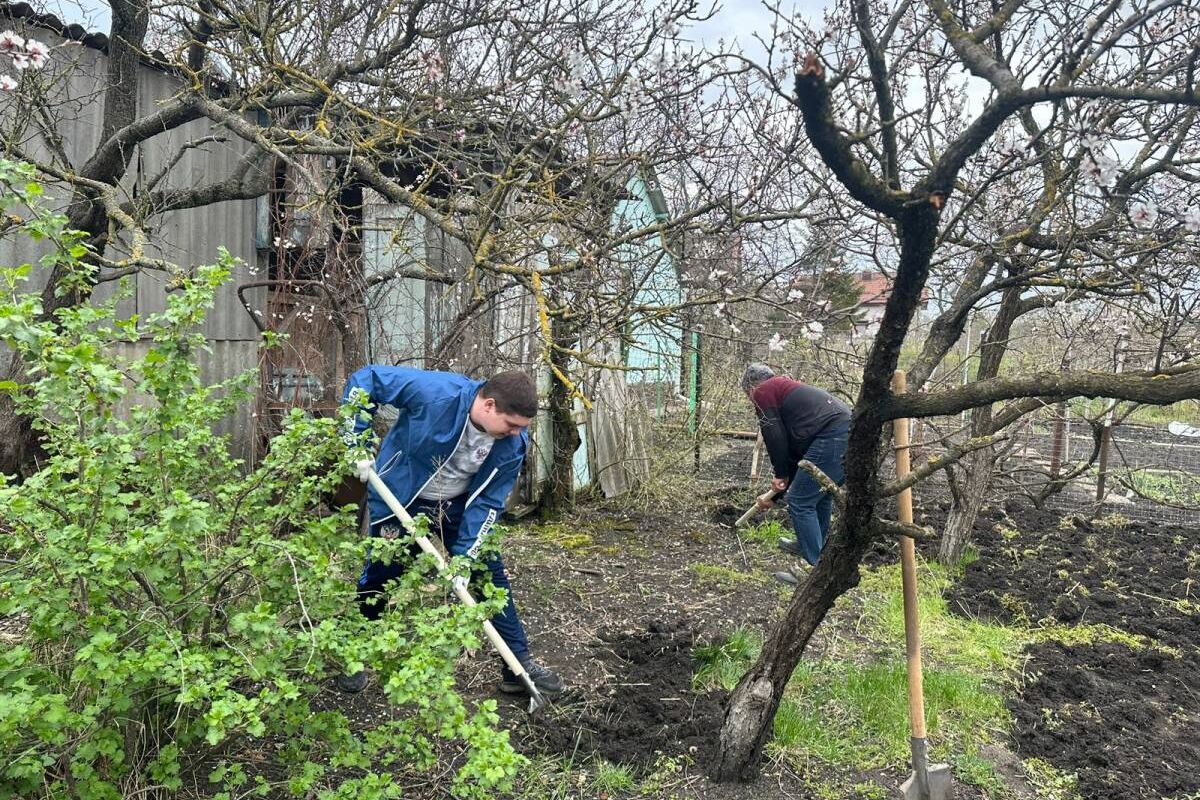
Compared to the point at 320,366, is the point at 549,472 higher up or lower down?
lower down

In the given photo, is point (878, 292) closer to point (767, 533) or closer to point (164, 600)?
point (767, 533)

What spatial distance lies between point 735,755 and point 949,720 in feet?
4.27

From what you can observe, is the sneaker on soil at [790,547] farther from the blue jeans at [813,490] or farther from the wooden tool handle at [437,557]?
the wooden tool handle at [437,557]

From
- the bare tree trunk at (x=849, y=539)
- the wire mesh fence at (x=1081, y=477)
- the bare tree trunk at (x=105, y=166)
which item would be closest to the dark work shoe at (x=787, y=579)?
the wire mesh fence at (x=1081, y=477)

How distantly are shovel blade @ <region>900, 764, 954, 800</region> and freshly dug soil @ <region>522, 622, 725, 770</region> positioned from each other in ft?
2.55

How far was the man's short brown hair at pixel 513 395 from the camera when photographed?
3.33 m

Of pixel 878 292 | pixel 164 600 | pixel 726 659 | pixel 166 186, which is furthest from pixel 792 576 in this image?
pixel 166 186

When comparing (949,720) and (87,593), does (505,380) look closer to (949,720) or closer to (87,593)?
(87,593)

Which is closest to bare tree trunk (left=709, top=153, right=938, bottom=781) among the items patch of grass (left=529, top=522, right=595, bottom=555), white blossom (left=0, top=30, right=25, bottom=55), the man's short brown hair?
the man's short brown hair

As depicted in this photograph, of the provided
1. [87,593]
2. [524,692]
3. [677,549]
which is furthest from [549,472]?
[87,593]

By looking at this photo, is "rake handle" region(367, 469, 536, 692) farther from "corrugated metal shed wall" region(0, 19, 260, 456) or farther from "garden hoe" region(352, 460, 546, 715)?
"corrugated metal shed wall" region(0, 19, 260, 456)

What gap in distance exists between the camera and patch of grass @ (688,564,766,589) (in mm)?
5812

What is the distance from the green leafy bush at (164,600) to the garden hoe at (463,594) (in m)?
0.13

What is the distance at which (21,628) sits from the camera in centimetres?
324
